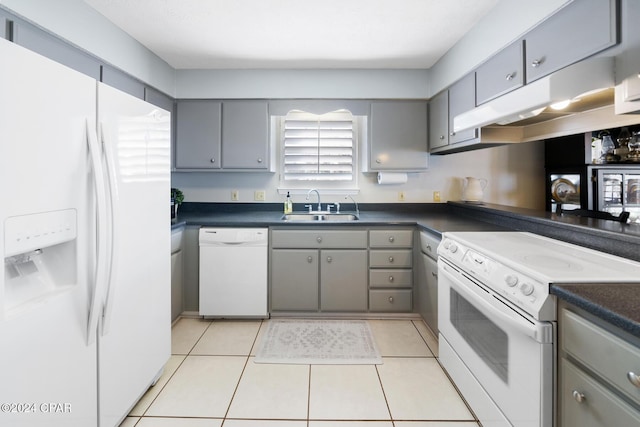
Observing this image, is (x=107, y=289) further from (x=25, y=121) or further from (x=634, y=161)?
(x=634, y=161)

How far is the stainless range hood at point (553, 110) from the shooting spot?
124 centimetres

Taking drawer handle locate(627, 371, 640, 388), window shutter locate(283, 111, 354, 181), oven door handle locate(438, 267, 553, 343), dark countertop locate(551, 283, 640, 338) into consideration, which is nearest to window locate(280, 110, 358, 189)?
window shutter locate(283, 111, 354, 181)

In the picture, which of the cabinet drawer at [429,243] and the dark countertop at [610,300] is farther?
the cabinet drawer at [429,243]

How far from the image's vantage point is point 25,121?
0.96 metres

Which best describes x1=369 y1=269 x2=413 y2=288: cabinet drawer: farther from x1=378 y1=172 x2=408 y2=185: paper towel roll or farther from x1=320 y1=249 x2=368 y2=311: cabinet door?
x1=378 y1=172 x2=408 y2=185: paper towel roll

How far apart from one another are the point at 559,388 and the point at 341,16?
229 centimetres

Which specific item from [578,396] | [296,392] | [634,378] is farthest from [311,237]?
[634,378]

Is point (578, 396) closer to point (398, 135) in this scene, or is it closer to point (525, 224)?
point (525, 224)

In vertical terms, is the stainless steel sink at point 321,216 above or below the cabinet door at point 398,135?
below

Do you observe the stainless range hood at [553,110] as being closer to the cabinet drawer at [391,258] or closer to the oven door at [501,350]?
the oven door at [501,350]

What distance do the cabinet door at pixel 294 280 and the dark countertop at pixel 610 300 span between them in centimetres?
189

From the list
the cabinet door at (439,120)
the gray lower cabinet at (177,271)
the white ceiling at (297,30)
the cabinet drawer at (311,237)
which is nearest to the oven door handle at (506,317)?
the cabinet drawer at (311,237)

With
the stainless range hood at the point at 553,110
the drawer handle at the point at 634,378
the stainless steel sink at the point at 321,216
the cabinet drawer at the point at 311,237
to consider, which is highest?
the stainless range hood at the point at 553,110

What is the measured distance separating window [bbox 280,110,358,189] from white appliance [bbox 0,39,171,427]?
176cm
